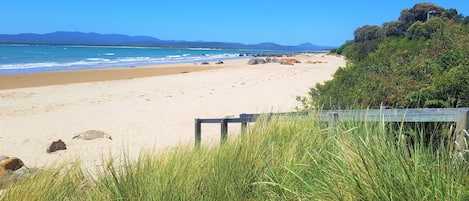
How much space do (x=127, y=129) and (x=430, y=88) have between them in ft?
22.5

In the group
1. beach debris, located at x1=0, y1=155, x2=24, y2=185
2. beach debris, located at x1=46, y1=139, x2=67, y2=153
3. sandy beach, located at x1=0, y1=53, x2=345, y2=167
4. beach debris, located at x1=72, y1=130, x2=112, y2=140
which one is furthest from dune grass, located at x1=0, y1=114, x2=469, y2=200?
beach debris, located at x1=72, y1=130, x2=112, y2=140

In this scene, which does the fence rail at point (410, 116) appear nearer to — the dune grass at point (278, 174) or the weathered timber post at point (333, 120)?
the weathered timber post at point (333, 120)

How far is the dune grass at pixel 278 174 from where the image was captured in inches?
88.9

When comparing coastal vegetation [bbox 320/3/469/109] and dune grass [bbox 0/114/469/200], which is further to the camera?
coastal vegetation [bbox 320/3/469/109]

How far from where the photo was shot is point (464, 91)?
4.56m

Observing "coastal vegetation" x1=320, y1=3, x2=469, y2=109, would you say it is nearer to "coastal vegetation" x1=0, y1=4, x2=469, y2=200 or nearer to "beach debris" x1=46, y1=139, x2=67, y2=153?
"coastal vegetation" x1=0, y1=4, x2=469, y2=200

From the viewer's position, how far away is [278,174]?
3123 millimetres

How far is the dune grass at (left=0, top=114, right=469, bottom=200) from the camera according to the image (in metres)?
2.26

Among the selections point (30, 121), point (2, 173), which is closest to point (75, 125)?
point (30, 121)

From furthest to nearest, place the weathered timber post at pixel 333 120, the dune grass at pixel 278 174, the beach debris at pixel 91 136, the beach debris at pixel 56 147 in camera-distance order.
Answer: the beach debris at pixel 91 136
the beach debris at pixel 56 147
the weathered timber post at pixel 333 120
the dune grass at pixel 278 174

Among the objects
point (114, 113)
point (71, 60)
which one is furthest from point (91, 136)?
point (71, 60)

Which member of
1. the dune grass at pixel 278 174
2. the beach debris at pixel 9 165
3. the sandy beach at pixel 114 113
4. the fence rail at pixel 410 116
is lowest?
the sandy beach at pixel 114 113

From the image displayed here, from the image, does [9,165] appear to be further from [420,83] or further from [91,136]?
[420,83]

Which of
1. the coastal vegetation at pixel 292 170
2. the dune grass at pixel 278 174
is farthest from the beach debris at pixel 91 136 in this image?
the dune grass at pixel 278 174
